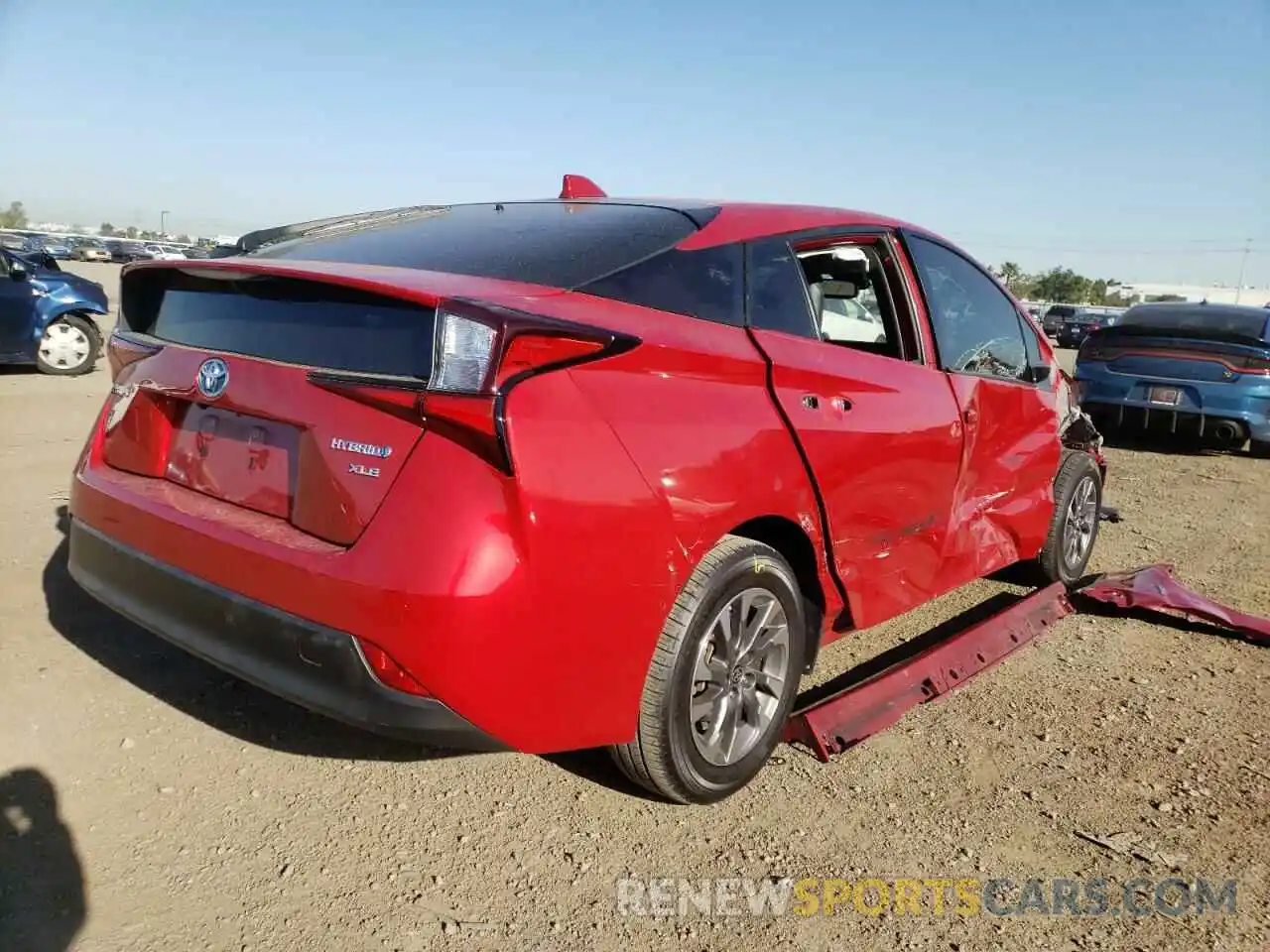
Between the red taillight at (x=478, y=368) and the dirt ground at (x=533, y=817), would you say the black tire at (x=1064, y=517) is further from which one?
the red taillight at (x=478, y=368)

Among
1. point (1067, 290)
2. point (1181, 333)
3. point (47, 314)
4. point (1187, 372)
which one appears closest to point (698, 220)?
point (1187, 372)

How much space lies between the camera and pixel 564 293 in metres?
2.29

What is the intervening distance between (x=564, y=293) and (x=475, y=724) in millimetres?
1040

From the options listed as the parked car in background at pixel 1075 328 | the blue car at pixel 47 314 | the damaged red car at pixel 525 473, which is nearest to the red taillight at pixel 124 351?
the damaged red car at pixel 525 473

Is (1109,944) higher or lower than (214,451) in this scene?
lower

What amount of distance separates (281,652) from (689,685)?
1.01 metres

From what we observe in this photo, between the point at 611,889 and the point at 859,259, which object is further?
the point at 859,259

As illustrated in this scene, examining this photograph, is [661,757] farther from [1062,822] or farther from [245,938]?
[1062,822]

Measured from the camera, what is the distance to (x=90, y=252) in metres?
58.2

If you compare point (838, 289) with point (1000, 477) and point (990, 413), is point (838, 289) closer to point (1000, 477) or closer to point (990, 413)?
point (990, 413)

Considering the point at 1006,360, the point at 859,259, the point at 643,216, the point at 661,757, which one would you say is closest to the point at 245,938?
the point at 661,757

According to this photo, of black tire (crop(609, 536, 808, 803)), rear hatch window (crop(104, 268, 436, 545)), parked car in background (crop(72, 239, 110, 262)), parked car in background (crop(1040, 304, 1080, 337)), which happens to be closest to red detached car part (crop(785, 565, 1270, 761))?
black tire (crop(609, 536, 808, 803))

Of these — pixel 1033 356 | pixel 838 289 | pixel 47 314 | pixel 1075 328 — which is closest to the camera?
pixel 838 289

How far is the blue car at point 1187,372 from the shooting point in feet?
27.8
